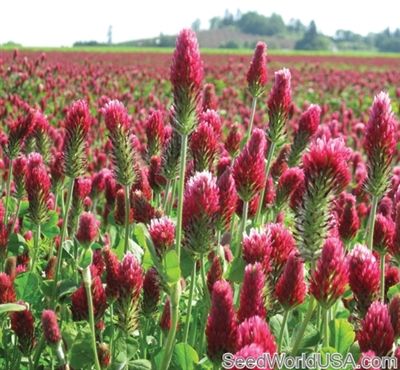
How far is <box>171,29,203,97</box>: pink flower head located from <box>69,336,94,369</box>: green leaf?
72 centimetres

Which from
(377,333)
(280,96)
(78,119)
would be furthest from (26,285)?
(377,333)

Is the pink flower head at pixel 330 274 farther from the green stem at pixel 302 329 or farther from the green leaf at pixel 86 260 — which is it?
the green leaf at pixel 86 260

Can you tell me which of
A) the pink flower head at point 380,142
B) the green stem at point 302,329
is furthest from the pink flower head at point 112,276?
the pink flower head at point 380,142

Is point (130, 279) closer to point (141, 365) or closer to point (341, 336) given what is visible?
point (141, 365)

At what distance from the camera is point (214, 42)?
285ft

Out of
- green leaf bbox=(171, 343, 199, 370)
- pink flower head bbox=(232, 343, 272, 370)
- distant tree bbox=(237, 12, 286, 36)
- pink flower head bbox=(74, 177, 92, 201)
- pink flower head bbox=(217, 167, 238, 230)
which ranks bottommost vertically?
green leaf bbox=(171, 343, 199, 370)

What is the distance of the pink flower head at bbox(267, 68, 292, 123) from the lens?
238 cm

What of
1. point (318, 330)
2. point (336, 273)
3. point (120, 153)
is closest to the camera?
point (336, 273)

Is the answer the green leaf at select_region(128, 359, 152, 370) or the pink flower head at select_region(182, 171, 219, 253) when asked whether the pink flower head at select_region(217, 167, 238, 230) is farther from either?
the green leaf at select_region(128, 359, 152, 370)

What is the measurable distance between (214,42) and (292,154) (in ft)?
282

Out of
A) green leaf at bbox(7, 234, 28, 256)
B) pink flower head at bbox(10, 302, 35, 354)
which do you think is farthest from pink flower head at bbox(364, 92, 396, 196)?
green leaf at bbox(7, 234, 28, 256)

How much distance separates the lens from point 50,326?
174 cm

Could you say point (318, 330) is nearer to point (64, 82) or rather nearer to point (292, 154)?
point (292, 154)

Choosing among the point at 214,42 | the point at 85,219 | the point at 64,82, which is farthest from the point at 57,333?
the point at 214,42
